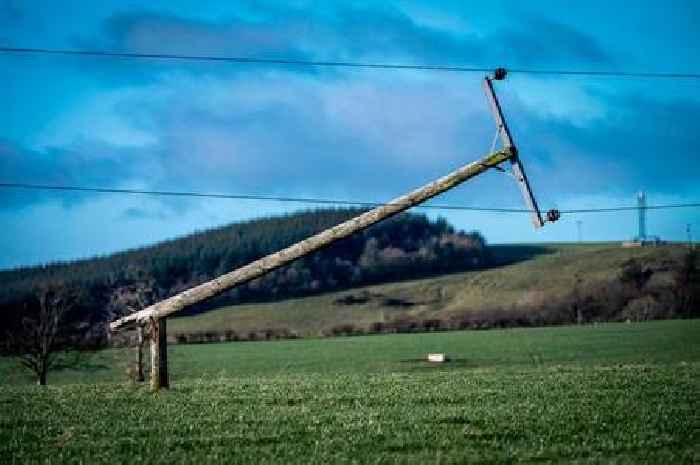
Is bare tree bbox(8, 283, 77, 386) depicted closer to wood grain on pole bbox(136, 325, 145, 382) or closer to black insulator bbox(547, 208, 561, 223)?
wood grain on pole bbox(136, 325, 145, 382)

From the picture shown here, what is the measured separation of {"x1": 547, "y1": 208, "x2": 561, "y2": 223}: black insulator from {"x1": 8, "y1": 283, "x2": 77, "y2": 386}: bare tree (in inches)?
1254

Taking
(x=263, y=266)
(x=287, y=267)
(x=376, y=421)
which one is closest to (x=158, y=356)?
(x=263, y=266)

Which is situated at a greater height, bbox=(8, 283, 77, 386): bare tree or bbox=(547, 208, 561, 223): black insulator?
bbox=(547, 208, 561, 223): black insulator

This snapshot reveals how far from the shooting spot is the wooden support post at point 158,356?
2051 centimetres

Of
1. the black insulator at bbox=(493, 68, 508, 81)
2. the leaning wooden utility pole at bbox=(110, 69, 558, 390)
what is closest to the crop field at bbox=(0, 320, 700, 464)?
the leaning wooden utility pole at bbox=(110, 69, 558, 390)

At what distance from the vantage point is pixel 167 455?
10.7 metres

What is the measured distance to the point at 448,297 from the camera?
10556 centimetres

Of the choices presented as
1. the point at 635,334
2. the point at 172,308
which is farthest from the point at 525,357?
the point at 172,308

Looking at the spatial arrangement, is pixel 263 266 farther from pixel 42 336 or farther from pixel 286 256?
pixel 42 336

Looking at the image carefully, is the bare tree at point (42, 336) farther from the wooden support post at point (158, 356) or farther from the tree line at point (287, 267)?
the tree line at point (287, 267)

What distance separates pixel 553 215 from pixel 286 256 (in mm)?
7467

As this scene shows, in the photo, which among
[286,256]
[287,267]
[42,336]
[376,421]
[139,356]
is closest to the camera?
[376,421]

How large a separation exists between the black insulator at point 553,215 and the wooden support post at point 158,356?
10754mm

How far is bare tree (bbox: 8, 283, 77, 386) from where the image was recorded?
45.4 meters
